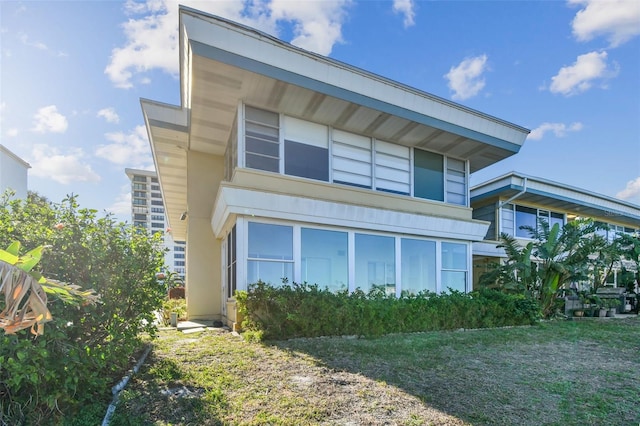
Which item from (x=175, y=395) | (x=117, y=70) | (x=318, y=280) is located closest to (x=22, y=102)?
(x=117, y=70)

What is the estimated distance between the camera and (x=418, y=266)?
1174cm

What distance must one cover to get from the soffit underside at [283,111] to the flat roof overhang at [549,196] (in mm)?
4335

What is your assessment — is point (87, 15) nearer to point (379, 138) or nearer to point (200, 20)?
point (200, 20)

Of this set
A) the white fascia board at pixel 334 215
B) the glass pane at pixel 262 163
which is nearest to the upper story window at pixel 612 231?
the white fascia board at pixel 334 215

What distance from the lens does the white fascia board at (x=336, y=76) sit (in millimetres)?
7559

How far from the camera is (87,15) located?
23.8 feet

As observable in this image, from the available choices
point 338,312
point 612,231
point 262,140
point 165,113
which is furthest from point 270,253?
point 612,231

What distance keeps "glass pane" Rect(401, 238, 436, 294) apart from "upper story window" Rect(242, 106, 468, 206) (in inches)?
67.9

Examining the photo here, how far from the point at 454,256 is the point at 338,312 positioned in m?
6.56

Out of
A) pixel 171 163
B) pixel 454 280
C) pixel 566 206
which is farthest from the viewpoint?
pixel 566 206

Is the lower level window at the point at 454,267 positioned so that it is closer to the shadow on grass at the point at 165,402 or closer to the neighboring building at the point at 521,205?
the neighboring building at the point at 521,205

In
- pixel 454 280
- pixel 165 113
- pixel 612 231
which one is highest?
pixel 165 113

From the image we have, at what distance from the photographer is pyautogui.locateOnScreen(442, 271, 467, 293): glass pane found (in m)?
12.2

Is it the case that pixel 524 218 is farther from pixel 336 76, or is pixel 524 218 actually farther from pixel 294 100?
pixel 294 100
